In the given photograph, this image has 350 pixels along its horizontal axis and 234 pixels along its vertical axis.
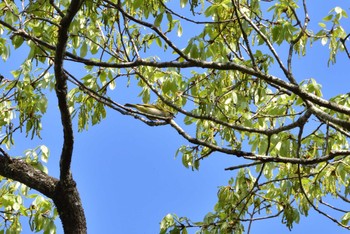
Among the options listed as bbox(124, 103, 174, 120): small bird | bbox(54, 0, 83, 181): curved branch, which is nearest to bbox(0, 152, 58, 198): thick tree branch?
bbox(54, 0, 83, 181): curved branch

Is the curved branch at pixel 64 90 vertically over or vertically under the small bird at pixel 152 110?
under

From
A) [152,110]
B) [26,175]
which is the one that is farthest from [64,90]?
[26,175]

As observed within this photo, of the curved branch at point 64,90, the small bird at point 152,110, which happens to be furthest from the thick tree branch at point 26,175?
the small bird at point 152,110

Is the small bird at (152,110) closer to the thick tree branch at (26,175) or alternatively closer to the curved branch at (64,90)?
the curved branch at (64,90)

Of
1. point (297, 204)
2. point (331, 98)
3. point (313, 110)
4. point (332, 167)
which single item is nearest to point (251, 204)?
point (297, 204)

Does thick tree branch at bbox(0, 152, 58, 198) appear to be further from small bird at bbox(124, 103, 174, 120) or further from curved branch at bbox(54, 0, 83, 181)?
small bird at bbox(124, 103, 174, 120)

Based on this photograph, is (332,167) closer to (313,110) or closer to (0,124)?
(313,110)

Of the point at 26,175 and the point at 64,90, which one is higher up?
the point at 64,90

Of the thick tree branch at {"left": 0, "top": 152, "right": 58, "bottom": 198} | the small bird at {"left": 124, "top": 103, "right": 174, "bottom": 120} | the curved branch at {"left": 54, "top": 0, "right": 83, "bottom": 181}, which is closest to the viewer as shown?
the curved branch at {"left": 54, "top": 0, "right": 83, "bottom": 181}

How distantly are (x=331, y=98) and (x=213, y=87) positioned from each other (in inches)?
52.0

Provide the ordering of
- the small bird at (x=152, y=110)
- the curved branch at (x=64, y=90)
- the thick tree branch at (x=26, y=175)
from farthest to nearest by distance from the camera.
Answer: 1. the thick tree branch at (x=26, y=175)
2. the small bird at (x=152, y=110)
3. the curved branch at (x=64, y=90)

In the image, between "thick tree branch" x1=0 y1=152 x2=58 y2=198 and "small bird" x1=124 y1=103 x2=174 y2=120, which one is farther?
"thick tree branch" x1=0 y1=152 x2=58 y2=198

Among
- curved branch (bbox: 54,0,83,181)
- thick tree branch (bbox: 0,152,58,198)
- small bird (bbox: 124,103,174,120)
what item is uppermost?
small bird (bbox: 124,103,174,120)

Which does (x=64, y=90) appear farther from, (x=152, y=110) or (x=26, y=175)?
(x=26, y=175)
